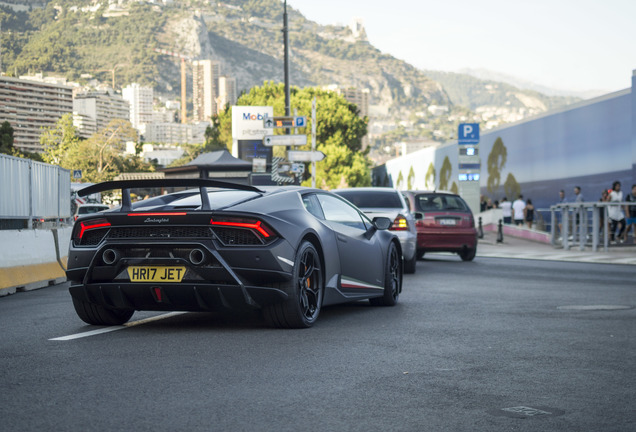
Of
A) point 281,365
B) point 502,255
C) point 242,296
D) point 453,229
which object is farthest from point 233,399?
point 502,255

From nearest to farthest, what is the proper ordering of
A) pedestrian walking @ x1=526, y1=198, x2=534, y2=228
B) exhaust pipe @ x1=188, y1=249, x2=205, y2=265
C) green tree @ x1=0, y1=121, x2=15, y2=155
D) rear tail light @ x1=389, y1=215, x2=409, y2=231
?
1. exhaust pipe @ x1=188, y1=249, x2=205, y2=265
2. rear tail light @ x1=389, y1=215, x2=409, y2=231
3. pedestrian walking @ x1=526, y1=198, x2=534, y2=228
4. green tree @ x1=0, y1=121, x2=15, y2=155

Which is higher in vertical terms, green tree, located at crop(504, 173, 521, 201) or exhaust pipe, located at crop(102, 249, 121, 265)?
green tree, located at crop(504, 173, 521, 201)

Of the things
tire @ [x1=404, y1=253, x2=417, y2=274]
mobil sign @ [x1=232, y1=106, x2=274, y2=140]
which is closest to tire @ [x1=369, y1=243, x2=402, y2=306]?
tire @ [x1=404, y1=253, x2=417, y2=274]

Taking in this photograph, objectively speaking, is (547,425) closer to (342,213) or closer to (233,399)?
(233,399)

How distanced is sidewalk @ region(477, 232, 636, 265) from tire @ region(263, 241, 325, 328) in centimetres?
1448

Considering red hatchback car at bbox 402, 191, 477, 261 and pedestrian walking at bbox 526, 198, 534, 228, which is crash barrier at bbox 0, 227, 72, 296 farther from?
pedestrian walking at bbox 526, 198, 534, 228

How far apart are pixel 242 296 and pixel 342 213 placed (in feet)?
8.10

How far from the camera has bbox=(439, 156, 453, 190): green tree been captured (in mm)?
57562

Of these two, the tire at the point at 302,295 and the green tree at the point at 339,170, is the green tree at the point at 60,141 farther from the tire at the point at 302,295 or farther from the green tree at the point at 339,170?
the tire at the point at 302,295

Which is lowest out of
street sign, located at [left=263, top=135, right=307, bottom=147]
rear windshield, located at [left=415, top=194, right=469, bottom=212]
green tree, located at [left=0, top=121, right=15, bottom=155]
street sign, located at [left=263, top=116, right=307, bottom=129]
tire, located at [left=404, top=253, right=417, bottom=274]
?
tire, located at [left=404, top=253, right=417, bottom=274]

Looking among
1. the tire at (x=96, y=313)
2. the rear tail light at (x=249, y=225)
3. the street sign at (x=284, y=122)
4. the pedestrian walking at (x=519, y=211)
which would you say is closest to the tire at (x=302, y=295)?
the rear tail light at (x=249, y=225)

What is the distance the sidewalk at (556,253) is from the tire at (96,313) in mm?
15487

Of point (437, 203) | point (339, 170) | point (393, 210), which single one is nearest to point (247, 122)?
point (339, 170)

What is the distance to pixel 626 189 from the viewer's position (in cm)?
3238
